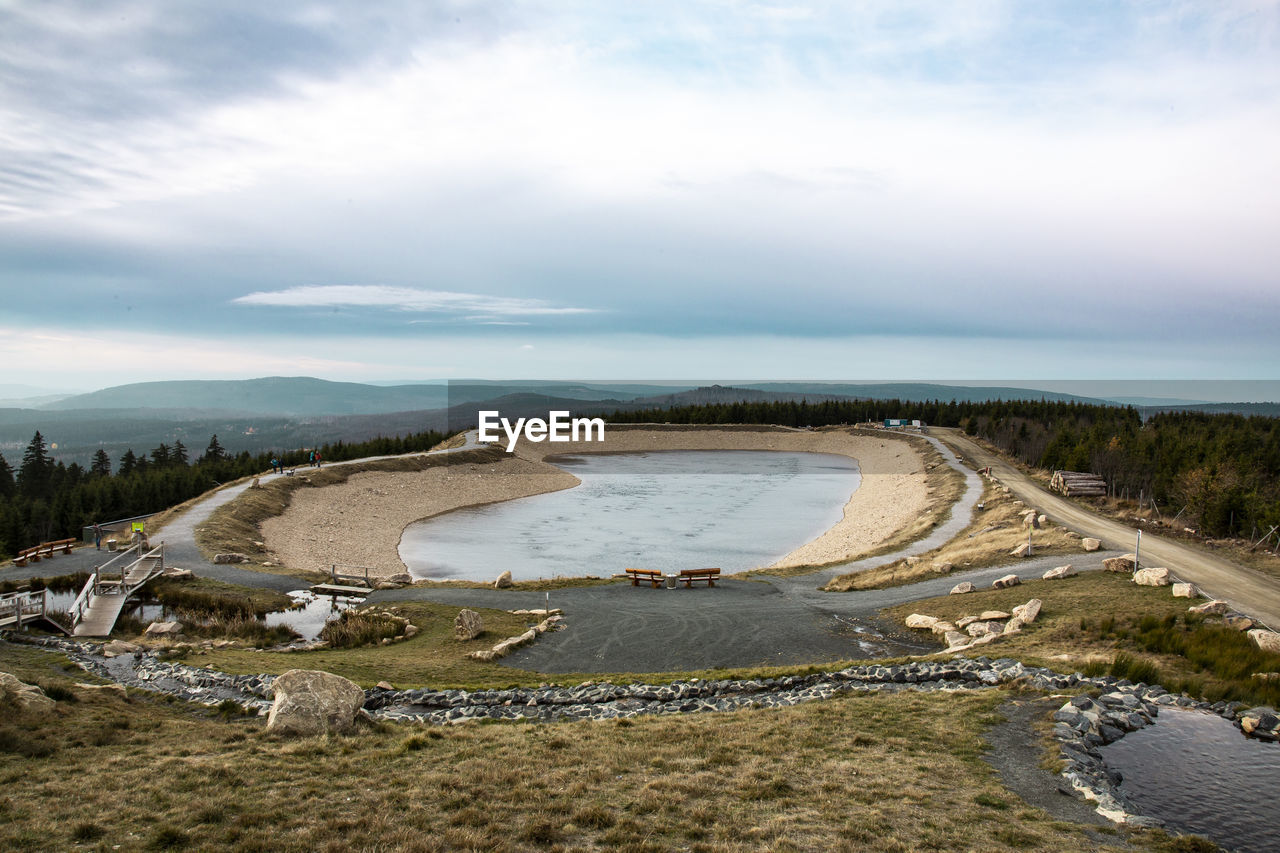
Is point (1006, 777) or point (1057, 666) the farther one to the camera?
point (1057, 666)

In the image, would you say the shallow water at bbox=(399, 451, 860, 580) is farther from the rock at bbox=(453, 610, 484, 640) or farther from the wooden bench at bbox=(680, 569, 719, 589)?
the rock at bbox=(453, 610, 484, 640)

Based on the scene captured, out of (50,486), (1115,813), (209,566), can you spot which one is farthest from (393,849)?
(50,486)

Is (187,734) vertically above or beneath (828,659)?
above

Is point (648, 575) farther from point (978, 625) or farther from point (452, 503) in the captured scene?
point (452, 503)

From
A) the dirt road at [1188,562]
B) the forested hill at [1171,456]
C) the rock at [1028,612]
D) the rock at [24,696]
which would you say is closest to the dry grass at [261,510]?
the rock at [24,696]

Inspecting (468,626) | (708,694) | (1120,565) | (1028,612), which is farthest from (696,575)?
(1120,565)

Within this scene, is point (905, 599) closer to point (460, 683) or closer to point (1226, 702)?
point (1226, 702)
